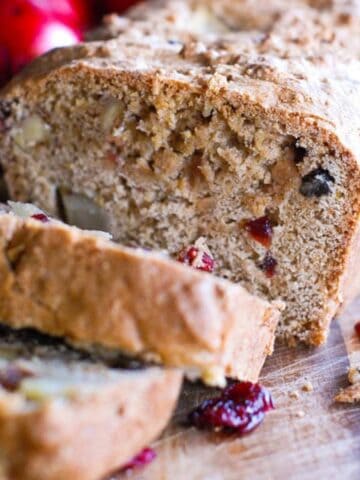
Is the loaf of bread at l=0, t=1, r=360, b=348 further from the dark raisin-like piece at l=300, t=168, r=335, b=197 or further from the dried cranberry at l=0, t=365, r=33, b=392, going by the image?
the dried cranberry at l=0, t=365, r=33, b=392

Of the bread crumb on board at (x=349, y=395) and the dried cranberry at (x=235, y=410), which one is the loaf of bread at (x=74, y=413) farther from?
the bread crumb on board at (x=349, y=395)


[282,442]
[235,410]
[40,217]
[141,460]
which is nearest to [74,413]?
[141,460]

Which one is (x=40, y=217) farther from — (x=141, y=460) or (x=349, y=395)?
(x=349, y=395)

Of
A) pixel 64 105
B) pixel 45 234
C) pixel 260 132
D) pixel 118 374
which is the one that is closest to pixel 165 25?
pixel 64 105

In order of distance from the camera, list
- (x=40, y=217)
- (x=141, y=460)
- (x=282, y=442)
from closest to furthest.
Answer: (x=141, y=460) < (x=282, y=442) < (x=40, y=217)

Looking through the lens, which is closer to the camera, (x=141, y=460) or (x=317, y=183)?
(x=141, y=460)

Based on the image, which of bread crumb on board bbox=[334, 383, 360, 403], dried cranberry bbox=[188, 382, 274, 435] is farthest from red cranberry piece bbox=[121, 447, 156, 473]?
bread crumb on board bbox=[334, 383, 360, 403]
